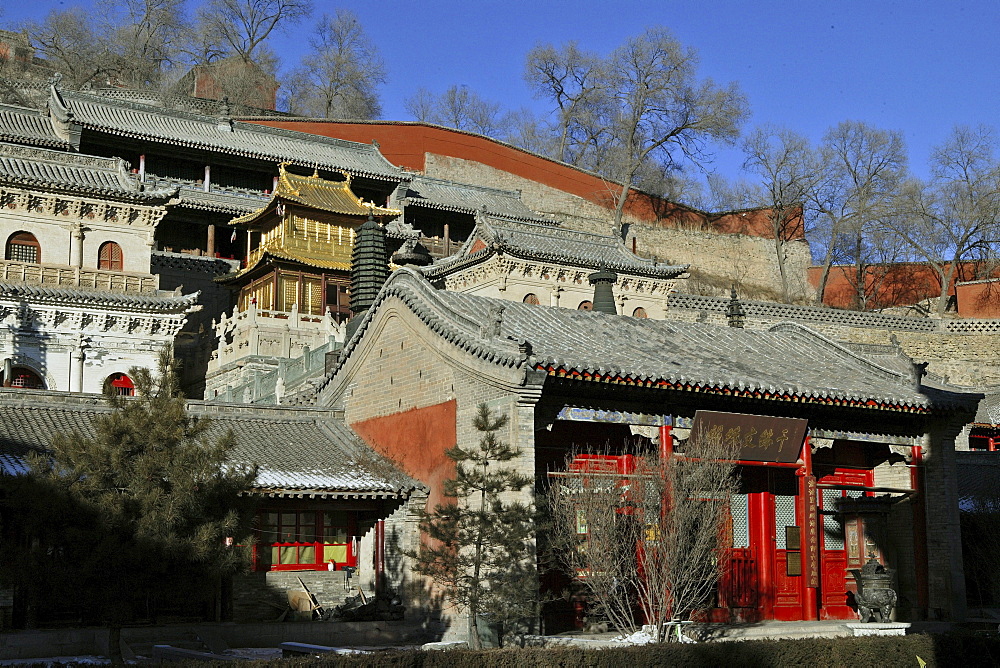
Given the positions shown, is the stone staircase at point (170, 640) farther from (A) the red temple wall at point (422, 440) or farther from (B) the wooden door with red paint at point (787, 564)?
(B) the wooden door with red paint at point (787, 564)

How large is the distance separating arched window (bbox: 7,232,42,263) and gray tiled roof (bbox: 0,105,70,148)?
833cm

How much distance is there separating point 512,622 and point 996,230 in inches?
1670

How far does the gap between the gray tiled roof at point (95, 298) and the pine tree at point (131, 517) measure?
18765mm

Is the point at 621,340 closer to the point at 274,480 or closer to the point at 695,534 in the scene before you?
the point at 695,534

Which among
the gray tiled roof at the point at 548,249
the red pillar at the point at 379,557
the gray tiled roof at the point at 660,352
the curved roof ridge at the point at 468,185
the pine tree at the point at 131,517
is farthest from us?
the curved roof ridge at the point at 468,185

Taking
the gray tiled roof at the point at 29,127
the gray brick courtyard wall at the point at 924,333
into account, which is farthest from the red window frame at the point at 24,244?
the gray brick courtyard wall at the point at 924,333

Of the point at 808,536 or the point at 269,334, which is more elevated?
the point at 269,334

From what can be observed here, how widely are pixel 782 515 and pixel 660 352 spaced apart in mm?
3692

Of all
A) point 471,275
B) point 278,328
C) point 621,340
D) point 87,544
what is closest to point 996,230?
point 471,275

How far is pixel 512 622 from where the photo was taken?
51.4ft

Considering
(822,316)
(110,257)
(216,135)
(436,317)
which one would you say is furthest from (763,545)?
(216,135)

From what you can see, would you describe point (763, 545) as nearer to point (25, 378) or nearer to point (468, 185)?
point (25, 378)

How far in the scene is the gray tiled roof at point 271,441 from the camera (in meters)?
17.8

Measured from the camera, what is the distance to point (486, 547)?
15430 millimetres
